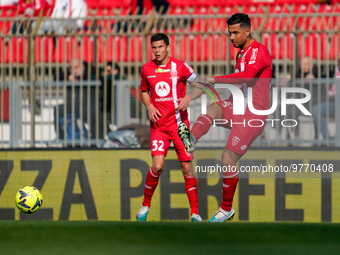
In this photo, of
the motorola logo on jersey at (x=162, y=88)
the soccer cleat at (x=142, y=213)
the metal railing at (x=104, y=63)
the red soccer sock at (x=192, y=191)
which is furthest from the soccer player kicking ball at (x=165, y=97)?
the metal railing at (x=104, y=63)

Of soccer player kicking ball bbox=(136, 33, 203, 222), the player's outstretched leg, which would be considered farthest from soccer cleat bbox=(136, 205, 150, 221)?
soccer player kicking ball bbox=(136, 33, 203, 222)

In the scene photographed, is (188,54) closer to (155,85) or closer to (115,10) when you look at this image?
(155,85)

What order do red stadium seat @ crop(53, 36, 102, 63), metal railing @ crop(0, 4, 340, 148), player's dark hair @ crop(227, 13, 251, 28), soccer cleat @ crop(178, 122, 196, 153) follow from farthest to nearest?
red stadium seat @ crop(53, 36, 102, 63), metal railing @ crop(0, 4, 340, 148), soccer cleat @ crop(178, 122, 196, 153), player's dark hair @ crop(227, 13, 251, 28)

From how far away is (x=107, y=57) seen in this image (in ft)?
35.8

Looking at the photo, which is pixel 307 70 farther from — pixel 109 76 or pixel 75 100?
pixel 75 100

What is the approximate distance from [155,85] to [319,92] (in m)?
2.79

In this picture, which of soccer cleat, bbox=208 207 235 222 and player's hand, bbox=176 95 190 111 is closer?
player's hand, bbox=176 95 190 111

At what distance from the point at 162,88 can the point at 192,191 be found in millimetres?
1409

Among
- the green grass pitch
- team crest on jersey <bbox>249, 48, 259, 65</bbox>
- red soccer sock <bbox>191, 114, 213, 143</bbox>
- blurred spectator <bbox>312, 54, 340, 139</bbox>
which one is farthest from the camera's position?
blurred spectator <bbox>312, 54, 340, 139</bbox>

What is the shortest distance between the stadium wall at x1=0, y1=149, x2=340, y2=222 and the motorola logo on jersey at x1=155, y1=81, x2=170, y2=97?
1584 millimetres

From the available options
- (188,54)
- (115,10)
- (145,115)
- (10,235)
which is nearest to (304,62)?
(188,54)

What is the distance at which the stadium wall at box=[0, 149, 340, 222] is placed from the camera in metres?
10.1

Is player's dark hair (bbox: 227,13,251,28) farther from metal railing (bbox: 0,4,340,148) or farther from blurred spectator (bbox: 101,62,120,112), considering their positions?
blurred spectator (bbox: 101,62,120,112)

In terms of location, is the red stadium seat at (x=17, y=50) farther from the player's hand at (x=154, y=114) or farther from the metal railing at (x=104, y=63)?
the player's hand at (x=154, y=114)
